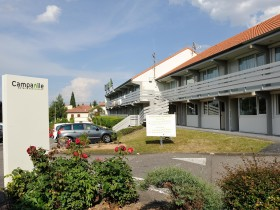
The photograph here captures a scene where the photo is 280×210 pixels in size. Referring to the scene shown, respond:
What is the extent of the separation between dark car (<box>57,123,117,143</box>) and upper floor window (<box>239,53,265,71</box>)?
36.8 feet

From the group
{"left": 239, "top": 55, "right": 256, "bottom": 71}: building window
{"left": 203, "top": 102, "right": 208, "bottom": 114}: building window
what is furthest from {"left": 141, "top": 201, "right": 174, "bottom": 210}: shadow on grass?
{"left": 203, "top": 102, "right": 208, "bottom": 114}: building window

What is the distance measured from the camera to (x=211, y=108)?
78.5 ft

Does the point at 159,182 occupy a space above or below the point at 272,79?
below

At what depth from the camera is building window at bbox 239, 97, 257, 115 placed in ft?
60.2

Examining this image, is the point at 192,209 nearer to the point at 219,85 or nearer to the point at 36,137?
the point at 36,137

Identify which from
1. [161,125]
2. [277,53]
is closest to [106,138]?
[161,125]

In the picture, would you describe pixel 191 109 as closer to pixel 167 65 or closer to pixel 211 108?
pixel 211 108

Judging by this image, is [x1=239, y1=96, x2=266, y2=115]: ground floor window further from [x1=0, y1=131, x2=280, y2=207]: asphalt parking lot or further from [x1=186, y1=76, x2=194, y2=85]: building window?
[x1=186, y1=76, x2=194, y2=85]: building window

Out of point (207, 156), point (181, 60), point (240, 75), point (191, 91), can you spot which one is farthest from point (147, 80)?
point (207, 156)

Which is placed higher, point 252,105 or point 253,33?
point 253,33

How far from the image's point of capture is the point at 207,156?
41.8 feet

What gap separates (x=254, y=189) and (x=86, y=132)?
763 inches

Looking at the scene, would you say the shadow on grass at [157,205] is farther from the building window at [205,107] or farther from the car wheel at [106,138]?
the building window at [205,107]

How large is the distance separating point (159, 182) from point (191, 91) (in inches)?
829
